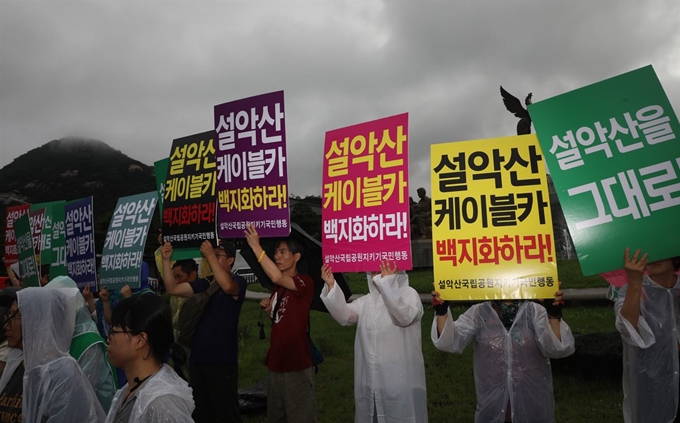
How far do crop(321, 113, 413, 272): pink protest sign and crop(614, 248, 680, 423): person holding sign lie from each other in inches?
54.3

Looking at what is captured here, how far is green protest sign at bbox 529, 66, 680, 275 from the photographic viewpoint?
110 inches

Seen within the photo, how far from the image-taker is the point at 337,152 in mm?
3893

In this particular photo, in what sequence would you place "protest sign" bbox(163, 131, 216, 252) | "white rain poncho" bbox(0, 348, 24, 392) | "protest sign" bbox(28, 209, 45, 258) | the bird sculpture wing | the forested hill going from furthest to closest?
the forested hill < the bird sculpture wing < "protest sign" bbox(28, 209, 45, 258) < "protest sign" bbox(163, 131, 216, 252) < "white rain poncho" bbox(0, 348, 24, 392)

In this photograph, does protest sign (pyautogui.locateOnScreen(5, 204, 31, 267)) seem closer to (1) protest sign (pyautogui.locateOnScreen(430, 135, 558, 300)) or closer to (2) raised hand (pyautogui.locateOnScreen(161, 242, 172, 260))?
(2) raised hand (pyautogui.locateOnScreen(161, 242, 172, 260))

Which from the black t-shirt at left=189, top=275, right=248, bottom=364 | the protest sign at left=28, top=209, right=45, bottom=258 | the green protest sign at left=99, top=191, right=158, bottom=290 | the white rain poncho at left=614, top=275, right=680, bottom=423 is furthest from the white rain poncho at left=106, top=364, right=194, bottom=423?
the protest sign at left=28, top=209, right=45, bottom=258

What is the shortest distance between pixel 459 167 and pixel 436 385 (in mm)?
4503

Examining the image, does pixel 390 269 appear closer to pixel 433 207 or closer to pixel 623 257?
pixel 433 207

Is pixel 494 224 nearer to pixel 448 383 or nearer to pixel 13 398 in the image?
pixel 13 398

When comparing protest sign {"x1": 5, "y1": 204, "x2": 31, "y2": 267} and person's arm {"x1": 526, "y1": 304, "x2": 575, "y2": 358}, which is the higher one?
protest sign {"x1": 5, "y1": 204, "x2": 31, "y2": 267}

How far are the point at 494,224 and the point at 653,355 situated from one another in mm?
1257

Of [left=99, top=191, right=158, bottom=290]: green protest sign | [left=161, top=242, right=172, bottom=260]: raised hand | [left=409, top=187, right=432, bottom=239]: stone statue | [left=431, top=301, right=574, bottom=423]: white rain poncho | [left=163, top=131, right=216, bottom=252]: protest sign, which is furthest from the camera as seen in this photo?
[left=409, top=187, right=432, bottom=239]: stone statue

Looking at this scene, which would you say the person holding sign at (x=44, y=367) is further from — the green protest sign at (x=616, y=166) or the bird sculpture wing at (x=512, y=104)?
the bird sculpture wing at (x=512, y=104)

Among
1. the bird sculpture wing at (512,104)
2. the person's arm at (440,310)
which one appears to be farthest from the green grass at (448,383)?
the bird sculpture wing at (512,104)

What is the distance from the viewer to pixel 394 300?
3.41 m
